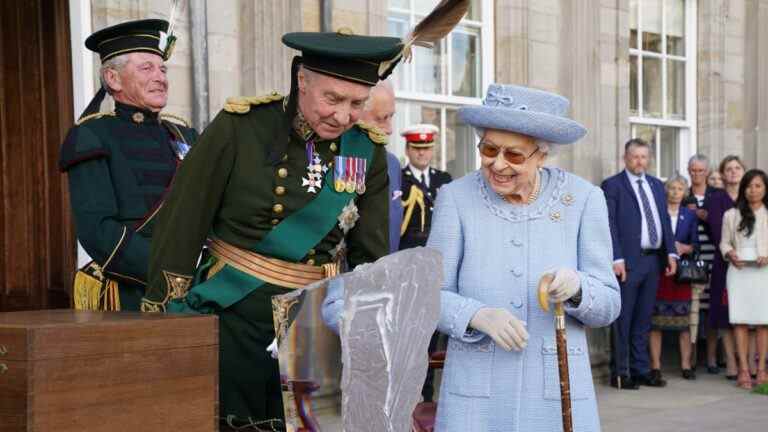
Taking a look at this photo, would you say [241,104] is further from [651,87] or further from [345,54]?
[651,87]

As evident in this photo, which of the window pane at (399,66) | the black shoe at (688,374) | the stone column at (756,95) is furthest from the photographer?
the stone column at (756,95)

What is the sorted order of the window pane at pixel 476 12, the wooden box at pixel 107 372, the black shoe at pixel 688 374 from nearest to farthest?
1. the wooden box at pixel 107 372
2. the window pane at pixel 476 12
3. the black shoe at pixel 688 374

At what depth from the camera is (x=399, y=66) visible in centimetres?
807

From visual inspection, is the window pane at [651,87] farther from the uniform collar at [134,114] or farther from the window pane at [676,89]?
the uniform collar at [134,114]

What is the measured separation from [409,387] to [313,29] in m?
4.75

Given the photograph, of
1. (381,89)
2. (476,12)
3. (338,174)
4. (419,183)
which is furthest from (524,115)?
(476,12)

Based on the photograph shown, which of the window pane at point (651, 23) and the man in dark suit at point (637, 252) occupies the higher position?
the window pane at point (651, 23)

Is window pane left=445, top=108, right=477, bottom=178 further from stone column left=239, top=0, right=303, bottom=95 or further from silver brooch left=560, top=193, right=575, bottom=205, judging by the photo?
silver brooch left=560, top=193, right=575, bottom=205

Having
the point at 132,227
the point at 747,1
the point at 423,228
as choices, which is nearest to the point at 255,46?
the point at 423,228

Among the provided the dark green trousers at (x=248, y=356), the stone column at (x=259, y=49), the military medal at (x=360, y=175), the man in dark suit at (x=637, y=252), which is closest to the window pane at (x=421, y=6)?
the stone column at (x=259, y=49)

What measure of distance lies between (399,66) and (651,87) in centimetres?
362

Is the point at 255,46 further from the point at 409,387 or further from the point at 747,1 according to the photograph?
the point at 747,1

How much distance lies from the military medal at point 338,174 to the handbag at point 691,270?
22.0 ft

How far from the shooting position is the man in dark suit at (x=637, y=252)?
9.02 m
